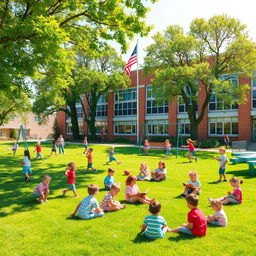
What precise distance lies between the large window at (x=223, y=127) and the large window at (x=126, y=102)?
541 inches

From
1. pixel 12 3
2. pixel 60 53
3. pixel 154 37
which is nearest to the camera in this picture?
pixel 60 53

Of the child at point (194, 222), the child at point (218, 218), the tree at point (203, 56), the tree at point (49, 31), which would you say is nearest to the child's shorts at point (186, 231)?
the child at point (194, 222)

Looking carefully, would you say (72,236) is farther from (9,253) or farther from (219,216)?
(219,216)

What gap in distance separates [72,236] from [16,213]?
7.93ft

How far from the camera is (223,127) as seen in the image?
3472 centimetres

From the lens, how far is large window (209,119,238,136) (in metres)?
33.8

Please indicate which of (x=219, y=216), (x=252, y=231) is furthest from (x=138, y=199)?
(x=252, y=231)

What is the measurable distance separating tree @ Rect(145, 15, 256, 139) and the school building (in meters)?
1.62

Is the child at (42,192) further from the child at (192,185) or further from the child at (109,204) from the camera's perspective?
the child at (192,185)

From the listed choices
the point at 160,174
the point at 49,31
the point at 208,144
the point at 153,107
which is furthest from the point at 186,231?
the point at 153,107

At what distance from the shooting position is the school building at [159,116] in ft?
106

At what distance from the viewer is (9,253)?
463cm

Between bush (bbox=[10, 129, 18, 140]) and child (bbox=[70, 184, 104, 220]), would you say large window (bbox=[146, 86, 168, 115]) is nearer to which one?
child (bbox=[70, 184, 104, 220])

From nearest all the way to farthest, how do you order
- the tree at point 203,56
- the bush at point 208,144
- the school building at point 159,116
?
the tree at point 203,56 < the bush at point 208,144 < the school building at point 159,116
